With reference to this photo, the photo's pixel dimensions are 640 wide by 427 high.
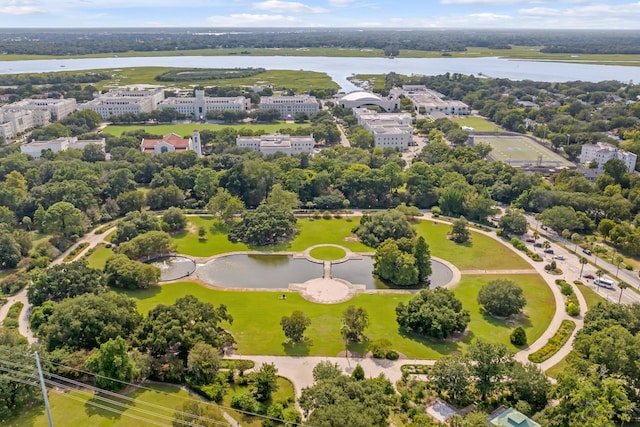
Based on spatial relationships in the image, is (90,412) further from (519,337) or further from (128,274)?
(519,337)

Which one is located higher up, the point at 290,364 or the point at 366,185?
the point at 366,185

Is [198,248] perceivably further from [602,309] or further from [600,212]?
[600,212]

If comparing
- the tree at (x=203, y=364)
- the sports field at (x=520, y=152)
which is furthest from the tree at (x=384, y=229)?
the sports field at (x=520, y=152)

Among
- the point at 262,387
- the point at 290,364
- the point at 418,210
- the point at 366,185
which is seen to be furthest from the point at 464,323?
the point at 366,185

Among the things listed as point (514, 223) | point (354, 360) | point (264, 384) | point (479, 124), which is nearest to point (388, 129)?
point (479, 124)

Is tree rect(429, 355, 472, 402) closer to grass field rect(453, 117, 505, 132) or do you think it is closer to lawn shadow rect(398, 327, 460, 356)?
lawn shadow rect(398, 327, 460, 356)

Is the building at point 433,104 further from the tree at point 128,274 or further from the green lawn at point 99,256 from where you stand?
the tree at point 128,274
